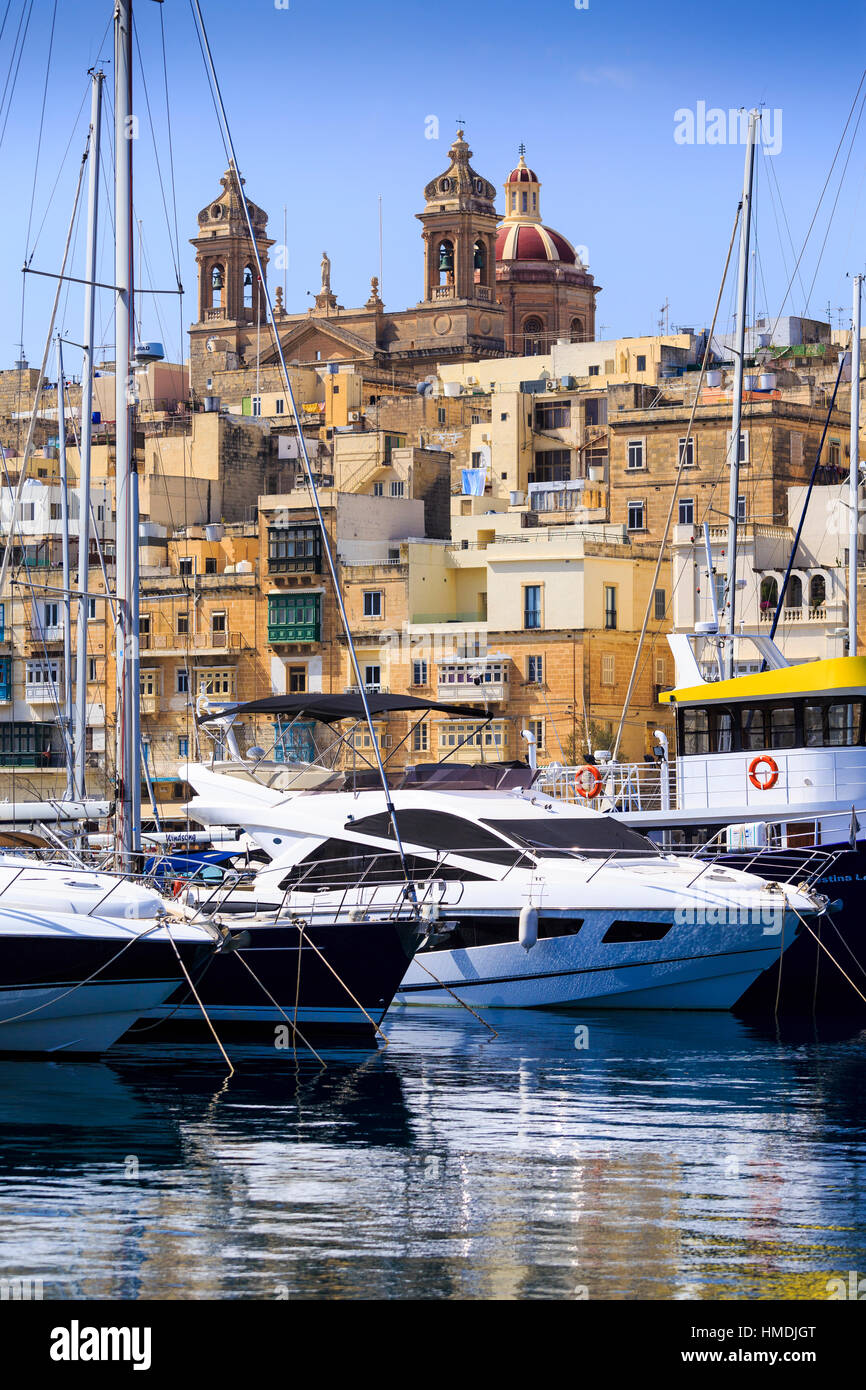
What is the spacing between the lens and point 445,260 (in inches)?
4466

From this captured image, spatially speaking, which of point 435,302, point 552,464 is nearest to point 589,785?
point 552,464

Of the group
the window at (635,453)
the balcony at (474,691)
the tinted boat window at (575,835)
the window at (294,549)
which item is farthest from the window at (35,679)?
the tinted boat window at (575,835)

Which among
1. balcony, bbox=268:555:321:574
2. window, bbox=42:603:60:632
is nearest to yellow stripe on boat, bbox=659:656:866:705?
balcony, bbox=268:555:321:574

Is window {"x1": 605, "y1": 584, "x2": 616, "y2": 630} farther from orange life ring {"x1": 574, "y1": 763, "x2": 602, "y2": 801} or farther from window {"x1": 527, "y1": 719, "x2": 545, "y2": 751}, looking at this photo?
orange life ring {"x1": 574, "y1": 763, "x2": 602, "y2": 801}

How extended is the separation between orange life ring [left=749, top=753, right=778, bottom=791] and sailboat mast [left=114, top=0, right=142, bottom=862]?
10081 mm

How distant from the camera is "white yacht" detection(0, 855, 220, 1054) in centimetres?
2138

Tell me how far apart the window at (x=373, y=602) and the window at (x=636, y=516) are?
867 cm

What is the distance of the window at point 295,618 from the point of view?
231ft

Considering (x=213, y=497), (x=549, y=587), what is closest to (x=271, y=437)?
(x=213, y=497)

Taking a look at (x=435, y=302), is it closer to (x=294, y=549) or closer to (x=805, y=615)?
(x=294, y=549)

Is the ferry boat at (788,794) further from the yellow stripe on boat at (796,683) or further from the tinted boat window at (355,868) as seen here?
the tinted boat window at (355,868)
